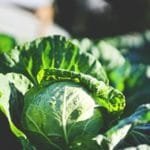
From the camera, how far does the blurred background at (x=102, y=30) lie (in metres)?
2.60

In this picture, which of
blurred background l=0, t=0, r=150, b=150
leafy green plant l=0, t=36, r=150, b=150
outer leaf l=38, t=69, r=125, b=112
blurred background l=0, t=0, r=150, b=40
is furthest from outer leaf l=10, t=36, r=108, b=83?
blurred background l=0, t=0, r=150, b=40

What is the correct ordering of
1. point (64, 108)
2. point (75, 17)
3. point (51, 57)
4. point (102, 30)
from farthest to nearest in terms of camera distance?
point (75, 17)
point (102, 30)
point (51, 57)
point (64, 108)

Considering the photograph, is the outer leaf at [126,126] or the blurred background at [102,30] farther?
the blurred background at [102,30]

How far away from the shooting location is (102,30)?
304 inches

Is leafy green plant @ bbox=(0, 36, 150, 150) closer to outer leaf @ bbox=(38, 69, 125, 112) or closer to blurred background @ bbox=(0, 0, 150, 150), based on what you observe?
outer leaf @ bbox=(38, 69, 125, 112)

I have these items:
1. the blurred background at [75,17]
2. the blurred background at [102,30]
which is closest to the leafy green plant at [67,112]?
the blurred background at [102,30]

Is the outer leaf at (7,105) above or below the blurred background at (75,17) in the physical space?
below

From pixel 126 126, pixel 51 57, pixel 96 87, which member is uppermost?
pixel 51 57

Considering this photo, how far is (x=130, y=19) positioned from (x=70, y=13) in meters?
1.13

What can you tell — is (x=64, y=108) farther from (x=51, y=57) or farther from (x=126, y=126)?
(x=51, y=57)

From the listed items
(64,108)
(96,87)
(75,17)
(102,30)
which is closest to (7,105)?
(64,108)

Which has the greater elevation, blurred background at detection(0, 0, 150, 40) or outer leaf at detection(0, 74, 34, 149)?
blurred background at detection(0, 0, 150, 40)

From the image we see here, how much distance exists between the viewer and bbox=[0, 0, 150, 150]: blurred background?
2604 mm

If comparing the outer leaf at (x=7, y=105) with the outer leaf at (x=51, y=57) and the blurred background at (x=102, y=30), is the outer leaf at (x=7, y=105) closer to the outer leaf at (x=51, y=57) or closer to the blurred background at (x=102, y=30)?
the blurred background at (x=102, y=30)
